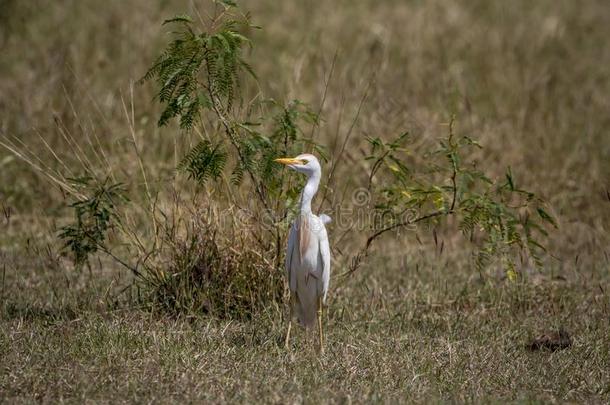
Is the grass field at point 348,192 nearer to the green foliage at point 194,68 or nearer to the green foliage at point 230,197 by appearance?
the green foliage at point 230,197

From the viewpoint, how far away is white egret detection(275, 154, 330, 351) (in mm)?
4684

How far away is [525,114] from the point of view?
9008 millimetres

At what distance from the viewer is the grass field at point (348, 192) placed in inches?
167

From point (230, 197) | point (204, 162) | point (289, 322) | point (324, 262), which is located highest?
point (204, 162)

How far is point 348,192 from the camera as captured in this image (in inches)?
298

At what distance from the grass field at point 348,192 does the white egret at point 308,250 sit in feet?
0.92

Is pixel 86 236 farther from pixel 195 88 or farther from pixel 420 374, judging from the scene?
pixel 420 374

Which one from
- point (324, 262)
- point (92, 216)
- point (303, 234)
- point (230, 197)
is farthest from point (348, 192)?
point (92, 216)

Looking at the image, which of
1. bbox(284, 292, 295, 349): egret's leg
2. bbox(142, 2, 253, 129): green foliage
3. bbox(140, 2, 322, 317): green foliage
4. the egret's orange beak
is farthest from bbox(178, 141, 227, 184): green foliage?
bbox(284, 292, 295, 349): egret's leg

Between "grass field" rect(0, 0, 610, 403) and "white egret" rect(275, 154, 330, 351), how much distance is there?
28cm

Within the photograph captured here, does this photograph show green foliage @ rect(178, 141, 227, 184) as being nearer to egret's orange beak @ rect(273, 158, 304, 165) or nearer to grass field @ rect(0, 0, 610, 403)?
egret's orange beak @ rect(273, 158, 304, 165)

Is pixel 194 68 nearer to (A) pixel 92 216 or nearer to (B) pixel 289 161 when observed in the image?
(B) pixel 289 161

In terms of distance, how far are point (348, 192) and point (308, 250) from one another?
2.90 meters

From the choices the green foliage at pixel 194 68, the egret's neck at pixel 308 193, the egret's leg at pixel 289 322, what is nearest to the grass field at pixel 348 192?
the egret's leg at pixel 289 322
